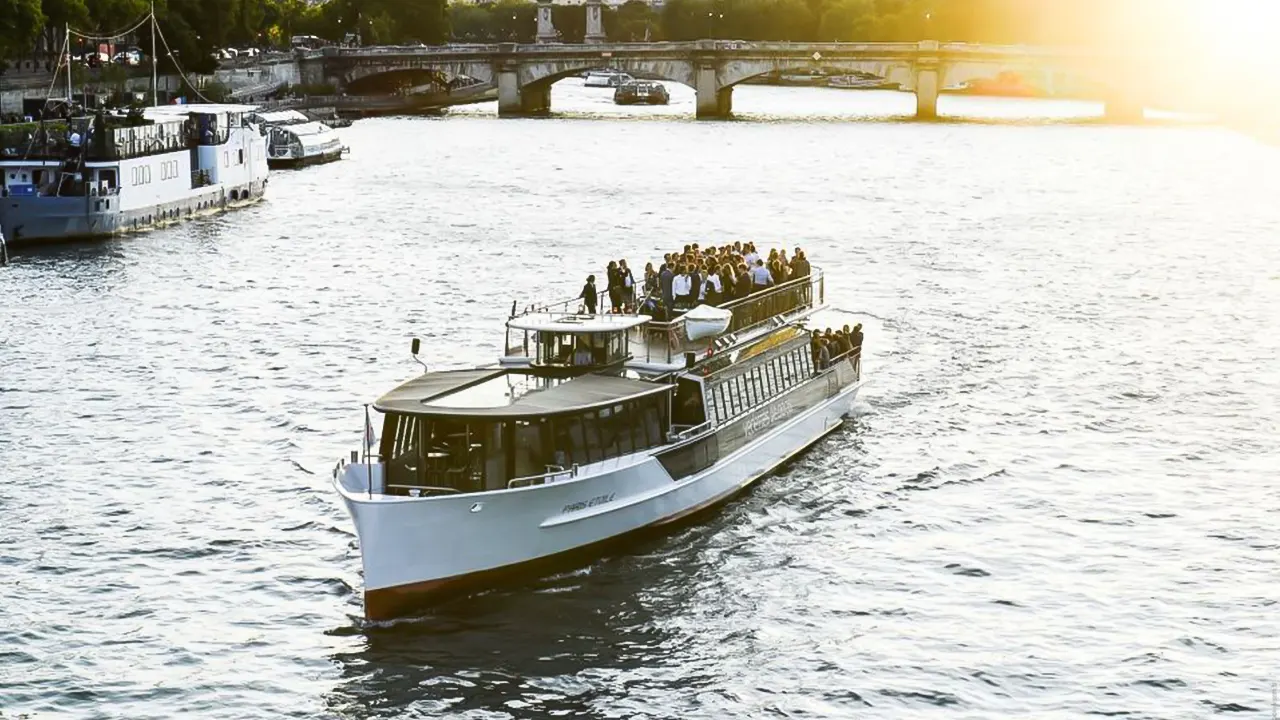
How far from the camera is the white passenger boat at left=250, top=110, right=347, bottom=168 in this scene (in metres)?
121

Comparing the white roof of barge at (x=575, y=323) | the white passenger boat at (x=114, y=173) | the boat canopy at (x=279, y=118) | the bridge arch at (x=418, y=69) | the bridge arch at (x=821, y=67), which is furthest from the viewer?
the bridge arch at (x=418, y=69)

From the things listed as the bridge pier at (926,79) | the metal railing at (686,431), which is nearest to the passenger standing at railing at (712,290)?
the metal railing at (686,431)

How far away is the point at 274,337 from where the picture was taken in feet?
196

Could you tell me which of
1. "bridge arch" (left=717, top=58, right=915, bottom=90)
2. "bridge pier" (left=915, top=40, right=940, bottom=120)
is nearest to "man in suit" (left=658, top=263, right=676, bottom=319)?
"bridge pier" (left=915, top=40, right=940, bottom=120)

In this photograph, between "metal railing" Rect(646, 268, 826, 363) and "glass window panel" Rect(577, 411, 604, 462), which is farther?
"metal railing" Rect(646, 268, 826, 363)

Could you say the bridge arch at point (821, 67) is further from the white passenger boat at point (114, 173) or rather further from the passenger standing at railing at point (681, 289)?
the passenger standing at railing at point (681, 289)

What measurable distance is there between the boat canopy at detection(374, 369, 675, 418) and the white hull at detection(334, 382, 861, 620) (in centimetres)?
115

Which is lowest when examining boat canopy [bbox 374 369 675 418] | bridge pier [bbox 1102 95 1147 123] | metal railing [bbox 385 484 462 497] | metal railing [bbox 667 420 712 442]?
metal railing [bbox 385 484 462 497]

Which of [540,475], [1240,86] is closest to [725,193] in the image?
[540,475]

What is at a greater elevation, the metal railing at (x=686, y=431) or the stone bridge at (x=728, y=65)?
the stone bridge at (x=728, y=65)

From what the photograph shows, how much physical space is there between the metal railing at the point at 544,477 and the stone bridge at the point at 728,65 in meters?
130

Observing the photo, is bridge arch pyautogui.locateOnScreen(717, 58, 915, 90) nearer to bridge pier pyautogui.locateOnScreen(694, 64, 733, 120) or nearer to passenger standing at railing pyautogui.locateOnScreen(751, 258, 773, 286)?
bridge pier pyautogui.locateOnScreen(694, 64, 733, 120)

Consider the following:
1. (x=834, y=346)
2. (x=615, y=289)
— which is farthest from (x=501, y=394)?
(x=834, y=346)

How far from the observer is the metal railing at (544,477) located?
33625 millimetres
